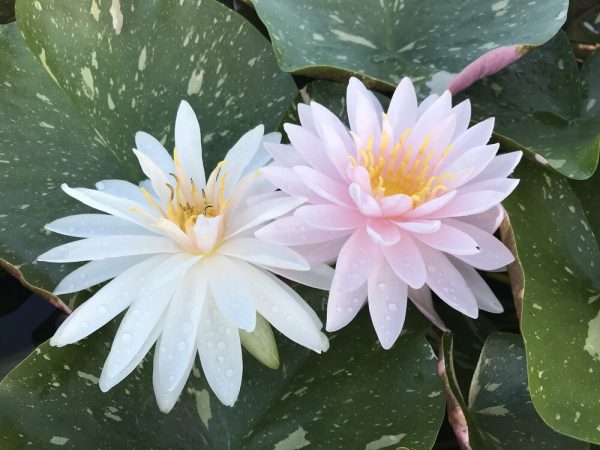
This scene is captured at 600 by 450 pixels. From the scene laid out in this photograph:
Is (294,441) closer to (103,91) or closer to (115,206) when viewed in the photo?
(115,206)

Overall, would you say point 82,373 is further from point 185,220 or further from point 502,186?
point 502,186

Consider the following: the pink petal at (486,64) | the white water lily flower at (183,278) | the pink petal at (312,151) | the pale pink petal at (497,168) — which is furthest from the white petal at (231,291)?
the pink petal at (486,64)

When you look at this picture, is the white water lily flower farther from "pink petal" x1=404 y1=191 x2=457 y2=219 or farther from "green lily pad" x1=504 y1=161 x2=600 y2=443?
"green lily pad" x1=504 y1=161 x2=600 y2=443

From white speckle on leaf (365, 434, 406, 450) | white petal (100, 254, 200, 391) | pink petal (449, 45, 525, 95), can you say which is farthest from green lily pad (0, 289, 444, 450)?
pink petal (449, 45, 525, 95)

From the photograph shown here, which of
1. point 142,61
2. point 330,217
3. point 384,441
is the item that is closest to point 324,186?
point 330,217

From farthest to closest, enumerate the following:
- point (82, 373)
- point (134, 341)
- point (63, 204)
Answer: point (63, 204) → point (82, 373) → point (134, 341)

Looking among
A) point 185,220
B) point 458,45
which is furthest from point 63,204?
point 458,45
